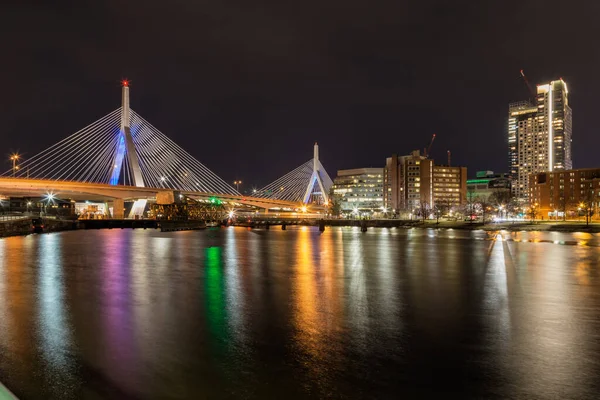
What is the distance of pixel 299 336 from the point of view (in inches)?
374

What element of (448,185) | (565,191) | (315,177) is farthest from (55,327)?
(448,185)

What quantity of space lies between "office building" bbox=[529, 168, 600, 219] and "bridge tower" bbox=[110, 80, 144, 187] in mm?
106314

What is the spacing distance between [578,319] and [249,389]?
28.0 ft

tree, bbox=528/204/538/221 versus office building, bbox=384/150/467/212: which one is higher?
office building, bbox=384/150/467/212

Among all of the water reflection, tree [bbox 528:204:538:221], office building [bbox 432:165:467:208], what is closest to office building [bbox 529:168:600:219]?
tree [bbox 528:204:538:221]

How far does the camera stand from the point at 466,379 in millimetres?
7199

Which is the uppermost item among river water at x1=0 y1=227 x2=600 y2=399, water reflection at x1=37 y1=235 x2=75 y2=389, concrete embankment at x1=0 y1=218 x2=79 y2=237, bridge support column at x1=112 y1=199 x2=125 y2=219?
bridge support column at x1=112 y1=199 x2=125 y2=219

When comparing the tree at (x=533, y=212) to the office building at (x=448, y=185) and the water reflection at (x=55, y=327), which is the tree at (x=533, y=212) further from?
the water reflection at (x=55, y=327)

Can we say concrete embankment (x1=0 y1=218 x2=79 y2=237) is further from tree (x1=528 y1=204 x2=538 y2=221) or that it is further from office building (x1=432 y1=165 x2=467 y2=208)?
office building (x1=432 y1=165 x2=467 y2=208)

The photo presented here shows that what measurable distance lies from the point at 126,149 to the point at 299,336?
76393 mm

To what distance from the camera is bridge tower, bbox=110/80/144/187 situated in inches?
3061

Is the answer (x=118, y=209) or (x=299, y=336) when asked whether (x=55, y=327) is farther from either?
(x=118, y=209)

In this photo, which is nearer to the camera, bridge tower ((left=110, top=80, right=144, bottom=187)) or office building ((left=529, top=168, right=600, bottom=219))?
bridge tower ((left=110, top=80, right=144, bottom=187))

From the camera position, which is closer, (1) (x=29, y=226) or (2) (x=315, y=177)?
(1) (x=29, y=226)
